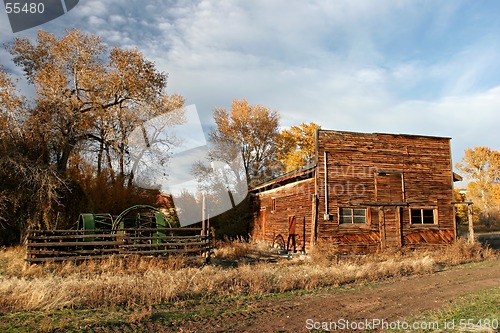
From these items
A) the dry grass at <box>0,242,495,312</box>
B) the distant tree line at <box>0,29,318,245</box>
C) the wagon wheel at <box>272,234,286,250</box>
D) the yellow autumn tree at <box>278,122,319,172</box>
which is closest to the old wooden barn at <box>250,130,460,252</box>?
the wagon wheel at <box>272,234,286,250</box>

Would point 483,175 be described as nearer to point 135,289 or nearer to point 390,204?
point 390,204

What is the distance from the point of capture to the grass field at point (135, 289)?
673 cm

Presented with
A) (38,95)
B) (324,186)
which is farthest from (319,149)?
(38,95)

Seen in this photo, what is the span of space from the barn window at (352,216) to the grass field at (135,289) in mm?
2631

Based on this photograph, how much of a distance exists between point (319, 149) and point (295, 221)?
4.34m

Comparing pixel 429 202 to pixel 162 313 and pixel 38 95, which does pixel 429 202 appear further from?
pixel 38 95

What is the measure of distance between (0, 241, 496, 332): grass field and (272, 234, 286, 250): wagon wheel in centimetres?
526

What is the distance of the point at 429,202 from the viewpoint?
1923 centimetres

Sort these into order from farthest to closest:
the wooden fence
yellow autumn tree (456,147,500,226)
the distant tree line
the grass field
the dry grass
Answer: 1. yellow autumn tree (456,147,500,226)
2. the distant tree line
3. the wooden fence
4. the dry grass
5. the grass field

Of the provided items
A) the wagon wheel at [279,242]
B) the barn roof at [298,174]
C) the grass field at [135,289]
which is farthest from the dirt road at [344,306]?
the wagon wheel at [279,242]

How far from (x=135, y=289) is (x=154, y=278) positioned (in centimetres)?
147

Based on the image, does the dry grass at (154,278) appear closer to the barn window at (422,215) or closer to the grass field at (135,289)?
the grass field at (135,289)

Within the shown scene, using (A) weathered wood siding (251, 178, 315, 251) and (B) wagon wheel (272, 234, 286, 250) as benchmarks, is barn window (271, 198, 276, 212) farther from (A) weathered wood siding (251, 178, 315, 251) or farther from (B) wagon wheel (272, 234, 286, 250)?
(B) wagon wheel (272, 234, 286, 250)

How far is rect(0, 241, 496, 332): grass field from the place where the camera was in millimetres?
6730
